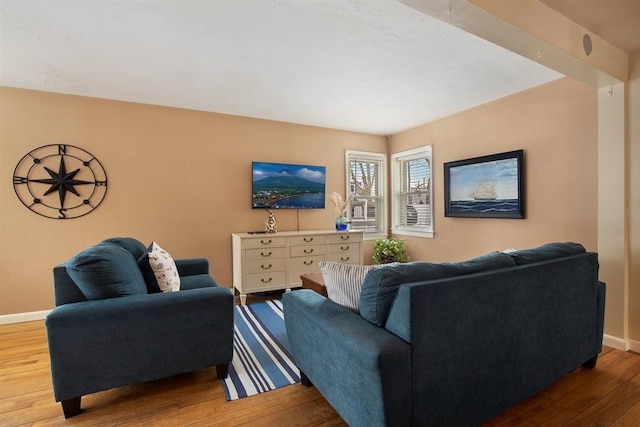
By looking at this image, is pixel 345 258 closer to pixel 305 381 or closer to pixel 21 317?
pixel 305 381

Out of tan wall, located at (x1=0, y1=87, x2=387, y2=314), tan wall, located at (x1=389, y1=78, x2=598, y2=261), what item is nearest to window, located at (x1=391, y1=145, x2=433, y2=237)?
tan wall, located at (x1=389, y1=78, x2=598, y2=261)

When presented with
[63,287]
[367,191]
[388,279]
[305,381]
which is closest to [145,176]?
Answer: [63,287]

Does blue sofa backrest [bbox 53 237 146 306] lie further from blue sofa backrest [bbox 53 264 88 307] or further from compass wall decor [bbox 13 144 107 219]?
compass wall decor [bbox 13 144 107 219]

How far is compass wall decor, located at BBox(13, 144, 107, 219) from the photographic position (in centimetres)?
314

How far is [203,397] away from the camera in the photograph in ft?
6.13

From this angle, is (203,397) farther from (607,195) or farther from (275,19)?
(607,195)

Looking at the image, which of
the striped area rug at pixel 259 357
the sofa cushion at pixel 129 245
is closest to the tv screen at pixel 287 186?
the striped area rug at pixel 259 357

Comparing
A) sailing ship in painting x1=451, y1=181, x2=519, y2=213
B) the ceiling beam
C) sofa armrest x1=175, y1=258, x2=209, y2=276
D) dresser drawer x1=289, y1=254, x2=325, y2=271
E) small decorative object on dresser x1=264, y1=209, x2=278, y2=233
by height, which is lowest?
dresser drawer x1=289, y1=254, x2=325, y2=271

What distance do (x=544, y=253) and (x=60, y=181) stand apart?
442 centimetres

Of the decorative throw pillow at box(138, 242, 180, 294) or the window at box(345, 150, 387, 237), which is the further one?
the window at box(345, 150, 387, 237)

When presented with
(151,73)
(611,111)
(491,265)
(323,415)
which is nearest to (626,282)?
(611,111)

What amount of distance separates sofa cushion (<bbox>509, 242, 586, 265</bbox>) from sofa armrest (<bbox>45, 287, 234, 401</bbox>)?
1.79m

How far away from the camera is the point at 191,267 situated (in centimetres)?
316

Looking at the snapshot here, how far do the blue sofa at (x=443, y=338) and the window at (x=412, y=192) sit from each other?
2.63 m
